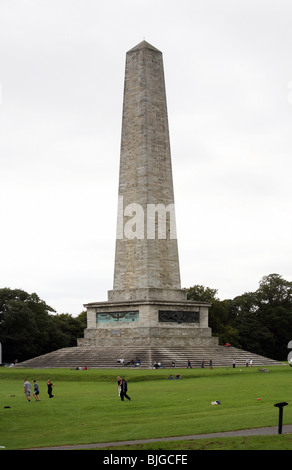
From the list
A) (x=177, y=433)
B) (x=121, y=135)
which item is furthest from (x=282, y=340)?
(x=177, y=433)

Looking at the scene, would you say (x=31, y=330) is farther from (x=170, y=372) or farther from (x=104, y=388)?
(x=104, y=388)

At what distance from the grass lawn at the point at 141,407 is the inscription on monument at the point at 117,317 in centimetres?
930

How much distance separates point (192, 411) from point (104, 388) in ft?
36.2

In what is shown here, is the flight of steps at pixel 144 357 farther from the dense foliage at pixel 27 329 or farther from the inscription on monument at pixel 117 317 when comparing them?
the dense foliage at pixel 27 329

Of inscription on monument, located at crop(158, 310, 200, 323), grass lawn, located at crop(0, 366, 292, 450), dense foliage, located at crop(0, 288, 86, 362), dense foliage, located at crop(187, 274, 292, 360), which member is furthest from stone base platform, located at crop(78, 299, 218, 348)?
dense foliage, located at crop(187, 274, 292, 360)

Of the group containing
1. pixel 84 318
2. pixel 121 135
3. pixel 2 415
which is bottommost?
pixel 2 415

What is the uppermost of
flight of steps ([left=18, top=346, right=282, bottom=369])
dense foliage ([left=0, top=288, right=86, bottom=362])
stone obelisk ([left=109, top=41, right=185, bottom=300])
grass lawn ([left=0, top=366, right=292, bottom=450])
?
stone obelisk ([left=109, top=41, right=185, bottom=300])

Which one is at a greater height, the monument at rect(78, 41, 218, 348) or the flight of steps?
the monument at rect(78, 41, 218, 348)

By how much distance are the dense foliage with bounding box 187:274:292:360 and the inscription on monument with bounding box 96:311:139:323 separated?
2104 centimetres

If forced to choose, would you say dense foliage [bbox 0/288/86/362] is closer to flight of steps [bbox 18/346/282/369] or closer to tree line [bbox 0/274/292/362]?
tree line [bbox 0/274/292/362]

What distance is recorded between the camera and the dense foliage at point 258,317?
74.7 m

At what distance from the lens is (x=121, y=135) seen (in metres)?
54.8

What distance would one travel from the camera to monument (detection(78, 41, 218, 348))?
51094 mm
